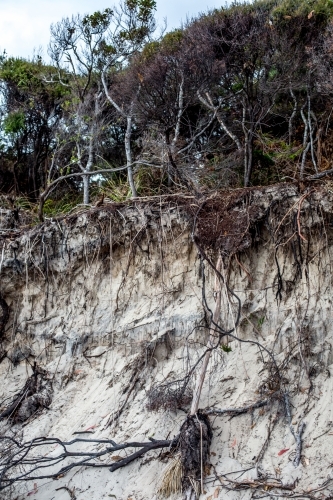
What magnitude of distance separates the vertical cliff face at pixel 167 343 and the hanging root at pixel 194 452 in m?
0.12

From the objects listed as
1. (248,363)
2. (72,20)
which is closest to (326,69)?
(248,363)

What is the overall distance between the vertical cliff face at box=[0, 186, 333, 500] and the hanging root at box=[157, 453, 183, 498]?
0.31ft

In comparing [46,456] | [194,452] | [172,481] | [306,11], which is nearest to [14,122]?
[306,11]

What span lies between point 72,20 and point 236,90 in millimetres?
3549

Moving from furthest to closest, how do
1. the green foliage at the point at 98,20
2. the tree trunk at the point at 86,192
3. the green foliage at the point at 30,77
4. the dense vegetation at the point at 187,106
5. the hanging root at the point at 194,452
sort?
1. the green foliage at the point at 30,77
2. the green foliage at the point at 98,20
3. the tree trunk at the point at 86,192
4. the dense vegetation at the point at 187,106
5. the hanging root at the point at 194,452

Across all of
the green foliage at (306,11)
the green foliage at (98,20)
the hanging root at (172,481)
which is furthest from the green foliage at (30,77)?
the hanging root at (172,481)

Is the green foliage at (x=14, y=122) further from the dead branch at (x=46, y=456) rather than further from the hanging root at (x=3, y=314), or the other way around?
the dead branch at (x=46, y=456)

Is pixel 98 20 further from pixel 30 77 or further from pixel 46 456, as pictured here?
pixel 46 456

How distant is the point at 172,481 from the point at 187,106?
622 centimetres

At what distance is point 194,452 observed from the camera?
24.0 feet

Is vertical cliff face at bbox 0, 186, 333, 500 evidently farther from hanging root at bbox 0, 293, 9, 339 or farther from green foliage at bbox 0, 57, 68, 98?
green foliage at bbox 0, 57, 68, 98

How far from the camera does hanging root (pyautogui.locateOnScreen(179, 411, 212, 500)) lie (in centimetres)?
718

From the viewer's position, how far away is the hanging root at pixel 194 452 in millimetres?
7184

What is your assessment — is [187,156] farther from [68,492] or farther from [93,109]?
[68,492]
